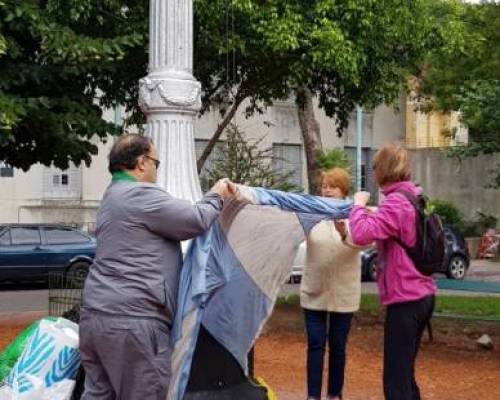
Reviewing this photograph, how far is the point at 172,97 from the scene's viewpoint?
6.49 metres

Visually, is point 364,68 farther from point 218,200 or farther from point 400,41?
point 218,200

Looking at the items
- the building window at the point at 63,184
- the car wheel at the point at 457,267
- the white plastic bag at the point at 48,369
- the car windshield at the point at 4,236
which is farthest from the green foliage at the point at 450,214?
the white plastic bag at the point at 48,369

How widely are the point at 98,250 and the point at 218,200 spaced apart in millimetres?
658

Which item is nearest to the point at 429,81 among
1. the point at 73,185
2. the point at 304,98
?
the point at 73,185

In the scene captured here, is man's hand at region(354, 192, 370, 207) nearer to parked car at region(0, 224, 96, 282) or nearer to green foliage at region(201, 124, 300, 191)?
green foliage at region(201, 124, 300, 191)

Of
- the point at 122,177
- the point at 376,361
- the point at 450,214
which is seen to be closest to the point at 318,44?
the point at 376,361

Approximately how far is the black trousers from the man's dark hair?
1628 mm

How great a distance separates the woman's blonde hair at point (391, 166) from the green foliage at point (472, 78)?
612 cm

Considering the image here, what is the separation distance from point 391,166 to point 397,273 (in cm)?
60

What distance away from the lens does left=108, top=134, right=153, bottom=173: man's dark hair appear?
4508 mm

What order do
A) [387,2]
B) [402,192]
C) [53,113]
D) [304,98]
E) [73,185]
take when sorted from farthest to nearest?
1. [73,185]
2. [304,98]
3. [387,2]
4. [53,113]
5. [402,192]

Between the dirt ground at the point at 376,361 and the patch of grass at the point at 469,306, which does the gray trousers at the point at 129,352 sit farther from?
the patch of grass at the point at 469,306

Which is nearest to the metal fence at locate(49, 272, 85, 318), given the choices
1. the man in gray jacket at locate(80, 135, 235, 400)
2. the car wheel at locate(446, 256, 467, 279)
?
the man in gray jacket at locate(80, 135, 235, 400)

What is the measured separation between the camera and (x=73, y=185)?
27.8m
